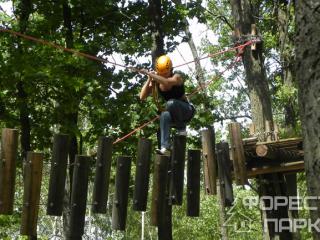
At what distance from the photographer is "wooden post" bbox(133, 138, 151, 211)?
20.1ft

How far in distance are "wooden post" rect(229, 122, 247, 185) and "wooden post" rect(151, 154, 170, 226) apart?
1152mm

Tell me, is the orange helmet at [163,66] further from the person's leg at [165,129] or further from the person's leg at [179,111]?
the person's leg at [165,129]

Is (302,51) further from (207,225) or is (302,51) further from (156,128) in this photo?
(207,225)

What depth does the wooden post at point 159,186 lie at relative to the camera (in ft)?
20.3

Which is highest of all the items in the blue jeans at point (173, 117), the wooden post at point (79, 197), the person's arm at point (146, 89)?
the person's arm at point (146, 89)

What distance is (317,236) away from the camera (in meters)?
2.63

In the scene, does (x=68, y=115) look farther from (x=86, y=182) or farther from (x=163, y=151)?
(x=86, y=182)

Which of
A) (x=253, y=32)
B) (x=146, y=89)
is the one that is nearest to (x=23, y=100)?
(x=253, y=32)

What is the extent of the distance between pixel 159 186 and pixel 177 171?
359 mm

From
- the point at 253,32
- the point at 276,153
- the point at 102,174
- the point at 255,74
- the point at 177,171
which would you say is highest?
the point at 253,32

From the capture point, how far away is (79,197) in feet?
19.9

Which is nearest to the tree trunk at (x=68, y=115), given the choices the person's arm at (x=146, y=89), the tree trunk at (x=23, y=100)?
the tree trunk at (x=23, y=100)

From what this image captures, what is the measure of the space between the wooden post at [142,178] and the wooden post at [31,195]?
44.2 inches

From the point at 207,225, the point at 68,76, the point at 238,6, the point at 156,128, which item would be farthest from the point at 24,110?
Result: the point at 207,225
